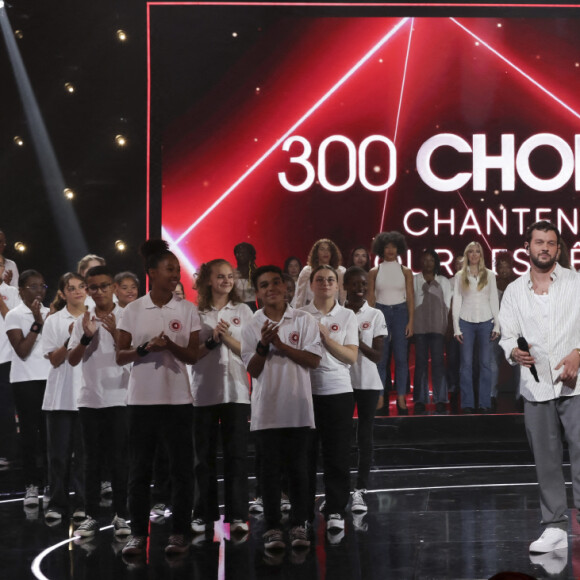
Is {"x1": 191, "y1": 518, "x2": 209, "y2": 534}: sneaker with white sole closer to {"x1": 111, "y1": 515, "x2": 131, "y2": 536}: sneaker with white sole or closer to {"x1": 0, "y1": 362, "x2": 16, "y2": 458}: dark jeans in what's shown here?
{"x1": 111, "y1": 515, "x2": 131, "y2": 536}: sneaker with white sole

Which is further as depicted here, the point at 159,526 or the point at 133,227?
the point at 133,227

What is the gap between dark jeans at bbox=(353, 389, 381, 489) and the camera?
19.2 feet

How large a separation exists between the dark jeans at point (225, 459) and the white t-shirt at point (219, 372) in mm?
63

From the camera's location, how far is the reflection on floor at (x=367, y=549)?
4.41 metres

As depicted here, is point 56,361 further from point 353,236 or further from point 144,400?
point 353,236

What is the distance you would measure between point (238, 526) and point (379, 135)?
19.2 ft

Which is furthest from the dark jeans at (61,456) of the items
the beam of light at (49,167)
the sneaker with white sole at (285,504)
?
the beam of light at (49,167)

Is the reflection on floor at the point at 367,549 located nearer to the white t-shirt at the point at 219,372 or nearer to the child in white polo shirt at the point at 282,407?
the child in white polo shirt at the point at 282,407

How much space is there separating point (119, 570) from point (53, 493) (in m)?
1.41

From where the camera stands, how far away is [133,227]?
32.2ft

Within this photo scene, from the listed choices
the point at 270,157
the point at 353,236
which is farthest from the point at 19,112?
the point at 353,236

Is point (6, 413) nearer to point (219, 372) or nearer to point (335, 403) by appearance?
point (219, 372)

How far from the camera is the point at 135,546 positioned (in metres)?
4.78

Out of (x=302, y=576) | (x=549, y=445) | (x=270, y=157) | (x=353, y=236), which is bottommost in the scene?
(x=302, y=576)
